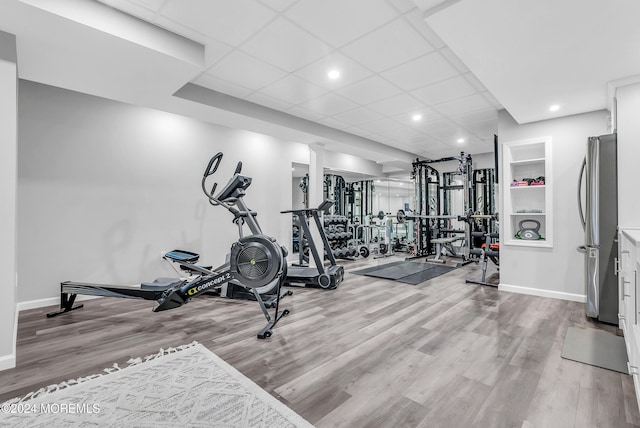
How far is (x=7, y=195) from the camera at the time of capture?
2.18 m

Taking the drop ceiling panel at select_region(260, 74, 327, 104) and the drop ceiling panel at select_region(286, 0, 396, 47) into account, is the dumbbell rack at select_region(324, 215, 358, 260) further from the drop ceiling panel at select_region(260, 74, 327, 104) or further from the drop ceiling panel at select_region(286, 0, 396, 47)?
the drop ceiling panel at select_region(286, 0, 396, 47)

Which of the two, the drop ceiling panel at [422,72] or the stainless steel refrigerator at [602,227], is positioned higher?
the drop ceiling panel at [422,72]

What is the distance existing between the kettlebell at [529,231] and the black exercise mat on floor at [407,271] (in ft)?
5.17

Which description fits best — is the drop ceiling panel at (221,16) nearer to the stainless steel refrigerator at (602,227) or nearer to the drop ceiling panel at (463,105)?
the drop ceiling panel at (463,105)

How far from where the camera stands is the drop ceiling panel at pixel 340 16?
228 cm

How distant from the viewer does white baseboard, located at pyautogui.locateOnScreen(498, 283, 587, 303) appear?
374cm

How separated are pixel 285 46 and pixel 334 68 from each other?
0.65 meters

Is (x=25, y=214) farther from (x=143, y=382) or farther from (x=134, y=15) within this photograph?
(x=143, y=382)

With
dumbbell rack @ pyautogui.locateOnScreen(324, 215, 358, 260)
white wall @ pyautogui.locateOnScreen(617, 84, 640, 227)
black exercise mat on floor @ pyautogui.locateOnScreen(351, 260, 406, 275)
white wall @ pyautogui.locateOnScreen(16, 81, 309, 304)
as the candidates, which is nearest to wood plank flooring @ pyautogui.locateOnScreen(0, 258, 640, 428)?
white wall @ pyautogui.locateOnScreen(16, 81, 309, 304)

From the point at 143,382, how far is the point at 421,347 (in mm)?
2087

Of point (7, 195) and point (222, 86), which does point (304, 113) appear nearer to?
point (222, 86)

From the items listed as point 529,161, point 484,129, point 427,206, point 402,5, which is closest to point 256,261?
point 402,5

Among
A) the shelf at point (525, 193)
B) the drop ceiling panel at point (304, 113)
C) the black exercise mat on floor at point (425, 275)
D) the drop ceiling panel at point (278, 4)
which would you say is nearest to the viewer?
the drop ceiling panel at point (278, 4)

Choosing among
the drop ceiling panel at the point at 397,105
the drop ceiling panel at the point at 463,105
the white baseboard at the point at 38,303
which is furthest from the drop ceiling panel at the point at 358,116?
the white baseboard at the point at 38,303
